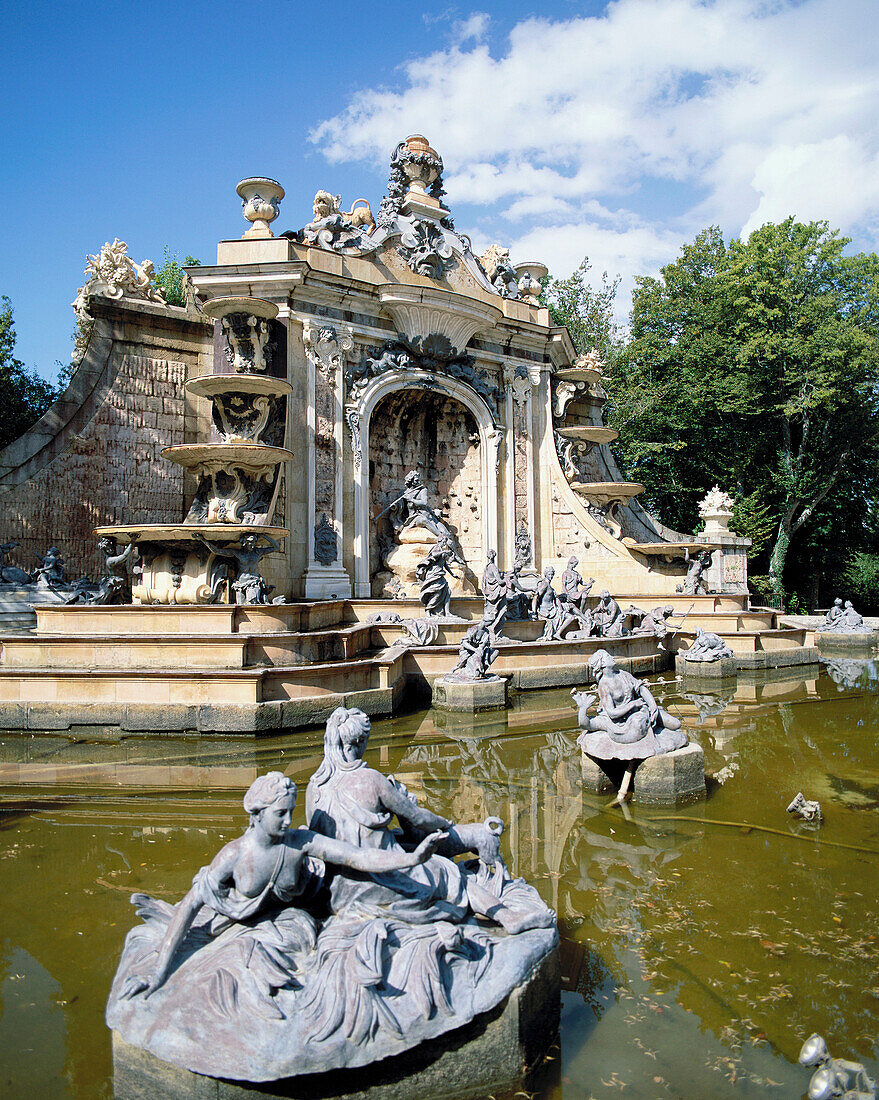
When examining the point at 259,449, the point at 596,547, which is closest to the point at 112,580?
the point at 259,449

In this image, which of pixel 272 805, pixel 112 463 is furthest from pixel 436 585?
pixel 272 805

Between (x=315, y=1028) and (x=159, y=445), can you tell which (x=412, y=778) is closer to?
(x=315, y=1028)

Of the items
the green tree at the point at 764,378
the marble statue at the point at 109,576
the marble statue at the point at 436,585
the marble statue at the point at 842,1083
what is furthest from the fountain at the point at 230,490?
the green tree at the point at 764,378

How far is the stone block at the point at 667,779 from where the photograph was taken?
5.77 m

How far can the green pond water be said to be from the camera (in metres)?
2.95

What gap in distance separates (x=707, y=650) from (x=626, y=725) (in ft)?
23.2

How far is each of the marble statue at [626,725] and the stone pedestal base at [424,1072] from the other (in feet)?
10.6

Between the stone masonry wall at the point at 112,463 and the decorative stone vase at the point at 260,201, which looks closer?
Result: the stone masonry wall at the point at 112,463

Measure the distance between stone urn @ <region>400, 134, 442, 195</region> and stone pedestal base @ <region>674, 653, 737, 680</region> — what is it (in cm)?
1209

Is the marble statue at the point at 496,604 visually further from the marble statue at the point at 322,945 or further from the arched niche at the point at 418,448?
the marble statue at the point at 322,945

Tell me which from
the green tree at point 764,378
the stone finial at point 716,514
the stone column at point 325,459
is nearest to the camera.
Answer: the stone column at point 325,459

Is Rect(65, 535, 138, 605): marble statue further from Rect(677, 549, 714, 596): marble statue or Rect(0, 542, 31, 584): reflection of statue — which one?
Rect(677, 549, 714, 596): marble statue


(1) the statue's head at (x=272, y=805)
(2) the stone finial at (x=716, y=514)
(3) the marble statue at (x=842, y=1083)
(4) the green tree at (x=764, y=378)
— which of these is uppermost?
(4) the green tree at (x=764, y=378)

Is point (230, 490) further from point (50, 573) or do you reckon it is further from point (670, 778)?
point (670, 778)
